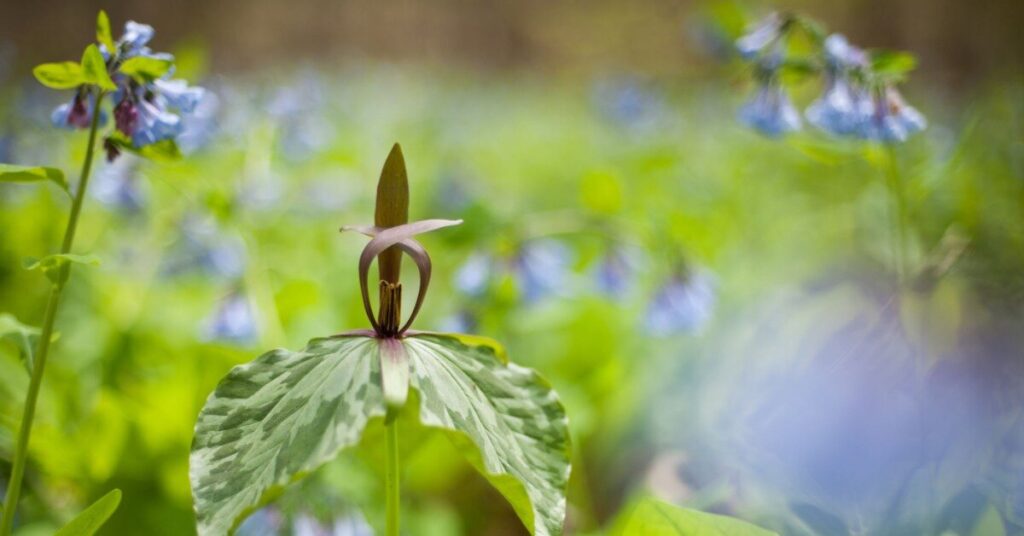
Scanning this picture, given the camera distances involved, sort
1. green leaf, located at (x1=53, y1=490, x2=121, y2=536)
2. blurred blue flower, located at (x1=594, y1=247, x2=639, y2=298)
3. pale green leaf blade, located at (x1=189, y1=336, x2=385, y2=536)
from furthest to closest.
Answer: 1. blurred blue flower, located at (x1=594, y1=247, x2=639, y2=298)
2. green leaf, located at (x1=53, y1=490, x2=121, y2=536)
3. pale green leaf blade, located at (x1=189, y1=336, x2=385, y2=536)

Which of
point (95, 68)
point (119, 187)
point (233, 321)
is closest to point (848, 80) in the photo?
point (95, 68)

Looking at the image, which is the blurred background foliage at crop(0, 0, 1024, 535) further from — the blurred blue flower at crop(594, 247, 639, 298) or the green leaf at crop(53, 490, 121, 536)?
the green leaf at crop(53, 490, 121, 536)

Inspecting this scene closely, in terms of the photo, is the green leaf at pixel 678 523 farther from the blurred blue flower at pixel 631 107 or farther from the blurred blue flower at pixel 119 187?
the blurred blue flower at pixel 631 107

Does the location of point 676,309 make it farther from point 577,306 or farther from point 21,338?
point 21,338

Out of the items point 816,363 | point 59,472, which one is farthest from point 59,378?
point 816,363

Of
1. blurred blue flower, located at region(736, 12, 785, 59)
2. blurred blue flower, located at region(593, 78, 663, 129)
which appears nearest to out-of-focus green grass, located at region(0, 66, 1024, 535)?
blurred blue flower, located at region(736, 12, 785, 59)
